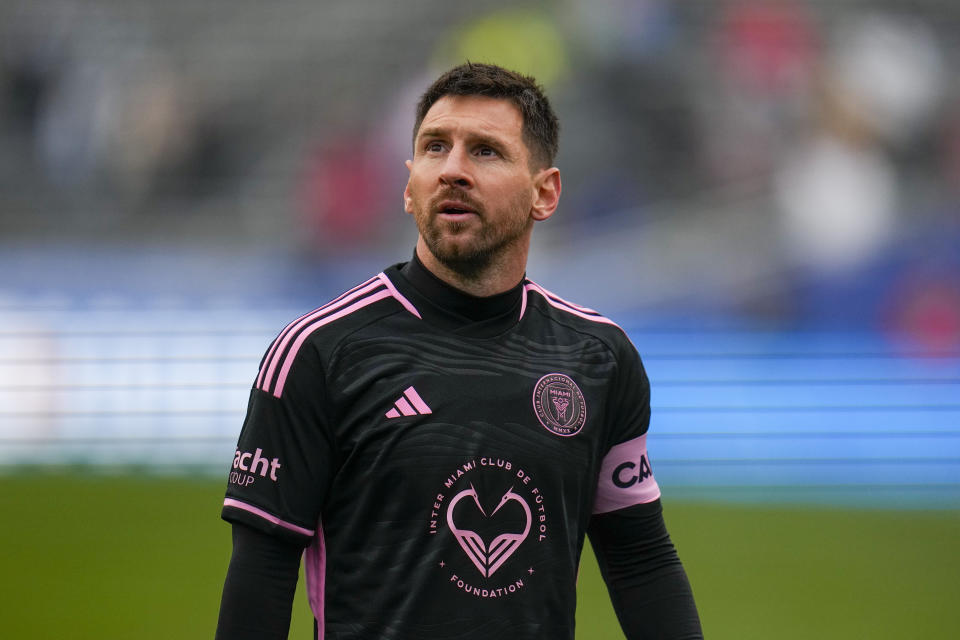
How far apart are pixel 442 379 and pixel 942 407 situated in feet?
30.3

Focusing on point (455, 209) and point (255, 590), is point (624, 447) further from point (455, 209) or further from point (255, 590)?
point (255, 590)

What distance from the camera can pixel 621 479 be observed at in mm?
2910

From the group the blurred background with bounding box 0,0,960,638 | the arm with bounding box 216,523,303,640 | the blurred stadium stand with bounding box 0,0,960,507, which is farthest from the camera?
the blurred stadium stand with bounding box 0,0,960,507

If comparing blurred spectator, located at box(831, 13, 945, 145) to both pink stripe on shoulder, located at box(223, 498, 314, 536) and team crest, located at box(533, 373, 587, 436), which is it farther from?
pink stripe on shoulder, located at box(223, 498, 314, 536)

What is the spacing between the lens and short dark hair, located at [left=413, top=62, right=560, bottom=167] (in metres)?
2.78

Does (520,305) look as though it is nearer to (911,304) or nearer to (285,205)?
(911,304)

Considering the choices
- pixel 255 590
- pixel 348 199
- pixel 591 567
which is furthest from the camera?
pixel 348 199

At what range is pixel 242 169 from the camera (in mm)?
14539

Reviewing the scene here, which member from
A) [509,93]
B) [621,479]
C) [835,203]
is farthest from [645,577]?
[835,203]

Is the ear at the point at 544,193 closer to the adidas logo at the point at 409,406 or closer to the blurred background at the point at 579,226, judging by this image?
the adidas logo at the point at 409,406

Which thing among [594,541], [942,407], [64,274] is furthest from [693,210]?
[594,541]

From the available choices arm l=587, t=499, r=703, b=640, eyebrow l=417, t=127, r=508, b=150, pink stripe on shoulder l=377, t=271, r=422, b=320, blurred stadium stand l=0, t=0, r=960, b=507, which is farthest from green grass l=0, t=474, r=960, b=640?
eyebrow l=417, t=127, r=508, b=150

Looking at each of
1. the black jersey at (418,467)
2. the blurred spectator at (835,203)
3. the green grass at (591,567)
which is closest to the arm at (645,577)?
the black jersey at (418,467)

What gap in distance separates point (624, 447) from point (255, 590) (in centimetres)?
92
